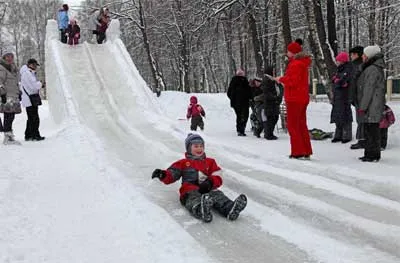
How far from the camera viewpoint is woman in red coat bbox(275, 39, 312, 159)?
823 centimetres

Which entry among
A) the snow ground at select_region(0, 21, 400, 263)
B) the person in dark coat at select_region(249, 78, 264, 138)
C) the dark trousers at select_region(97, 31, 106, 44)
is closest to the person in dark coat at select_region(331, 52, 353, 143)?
the snow ground at select_region(0, 21, 400, 263)

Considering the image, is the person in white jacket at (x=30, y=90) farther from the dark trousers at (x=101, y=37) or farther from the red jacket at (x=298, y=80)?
the dark trousers at (x=101, y=37)

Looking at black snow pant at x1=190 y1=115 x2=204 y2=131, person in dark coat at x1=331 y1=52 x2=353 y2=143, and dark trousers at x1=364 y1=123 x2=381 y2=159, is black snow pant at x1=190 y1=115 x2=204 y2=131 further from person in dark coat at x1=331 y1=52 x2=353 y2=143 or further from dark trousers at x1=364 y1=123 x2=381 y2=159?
dark trousers at x1=364 y1=123 x2=381 y2=159

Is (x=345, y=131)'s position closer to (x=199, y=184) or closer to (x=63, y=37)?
(x=199, y=184)

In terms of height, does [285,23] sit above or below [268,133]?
above

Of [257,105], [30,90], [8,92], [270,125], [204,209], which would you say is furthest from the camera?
[257,105]

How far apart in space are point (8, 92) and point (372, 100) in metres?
7.06

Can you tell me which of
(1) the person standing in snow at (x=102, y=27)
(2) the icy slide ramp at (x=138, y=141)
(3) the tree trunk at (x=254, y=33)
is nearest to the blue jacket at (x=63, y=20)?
(2) the icy slide ramp at (x=138, y=141)

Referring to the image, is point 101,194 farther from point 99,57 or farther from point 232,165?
point 99,57

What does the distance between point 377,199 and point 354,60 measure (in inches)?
182

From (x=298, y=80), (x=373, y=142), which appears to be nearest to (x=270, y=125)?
(x=298, y=80)

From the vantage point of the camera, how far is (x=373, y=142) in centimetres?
794

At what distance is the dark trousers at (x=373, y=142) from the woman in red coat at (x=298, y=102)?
0.91 m

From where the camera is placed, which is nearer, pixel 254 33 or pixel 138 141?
pixel 138 141
